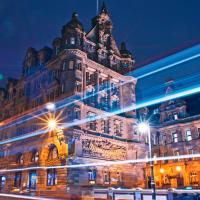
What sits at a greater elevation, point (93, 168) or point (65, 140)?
point (65, 140)

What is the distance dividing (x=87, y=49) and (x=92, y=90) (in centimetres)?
799

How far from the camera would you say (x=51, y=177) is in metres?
40.1

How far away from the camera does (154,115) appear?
6031cm

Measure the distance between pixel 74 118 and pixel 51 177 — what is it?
9906 millimetres

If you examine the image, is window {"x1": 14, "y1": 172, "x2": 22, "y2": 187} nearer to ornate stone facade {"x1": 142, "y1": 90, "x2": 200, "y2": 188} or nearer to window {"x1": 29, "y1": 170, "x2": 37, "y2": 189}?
window {"x1": 29, "y1": 170, "x2": 37, "y2": 189}

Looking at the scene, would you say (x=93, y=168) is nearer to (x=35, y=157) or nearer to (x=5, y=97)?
(x=35, y=157)

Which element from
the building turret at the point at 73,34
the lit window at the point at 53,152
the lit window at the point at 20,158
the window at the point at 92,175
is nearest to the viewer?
the window at the point at 92,175

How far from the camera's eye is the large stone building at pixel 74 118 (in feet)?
129

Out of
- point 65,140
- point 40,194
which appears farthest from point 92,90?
point 40,194

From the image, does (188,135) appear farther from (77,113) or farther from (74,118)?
(74,118)

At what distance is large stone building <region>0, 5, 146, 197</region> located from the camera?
39344 millimetres

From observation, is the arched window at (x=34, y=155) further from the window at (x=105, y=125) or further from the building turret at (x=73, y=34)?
the building turret at (x=73, y=34)

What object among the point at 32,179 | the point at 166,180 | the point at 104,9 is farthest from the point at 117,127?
the point at 104,9

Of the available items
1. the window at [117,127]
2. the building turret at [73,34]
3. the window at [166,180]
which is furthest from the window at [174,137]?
the building turret at [73,34]
